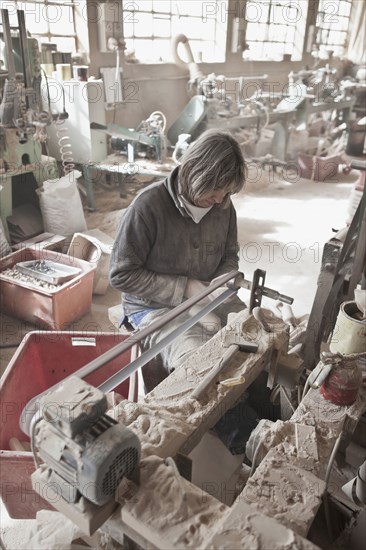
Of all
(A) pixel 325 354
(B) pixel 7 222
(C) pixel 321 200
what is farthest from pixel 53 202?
(C) pixel 321 200

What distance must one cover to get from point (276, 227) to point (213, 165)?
10.5ft

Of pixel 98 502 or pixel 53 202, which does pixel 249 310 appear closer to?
pixel 98 502

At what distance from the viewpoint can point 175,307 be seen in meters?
1.61

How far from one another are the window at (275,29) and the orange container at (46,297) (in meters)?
5.66

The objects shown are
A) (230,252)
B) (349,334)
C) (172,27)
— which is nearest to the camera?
(349,334)

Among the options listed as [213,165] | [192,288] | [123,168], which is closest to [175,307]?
[192,288]

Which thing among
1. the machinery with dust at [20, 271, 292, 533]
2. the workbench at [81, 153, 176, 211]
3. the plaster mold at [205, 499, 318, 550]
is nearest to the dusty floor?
the workbench at [81, 153, 176, 211]

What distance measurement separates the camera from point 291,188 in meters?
5.99

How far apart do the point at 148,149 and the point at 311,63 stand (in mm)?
6184

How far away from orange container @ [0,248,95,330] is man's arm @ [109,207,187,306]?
101 cm

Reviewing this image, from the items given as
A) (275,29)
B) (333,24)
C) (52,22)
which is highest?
(333,24)

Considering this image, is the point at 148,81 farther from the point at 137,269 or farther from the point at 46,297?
the point at 137,269

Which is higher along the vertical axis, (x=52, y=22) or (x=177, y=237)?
(x=52, y=22)

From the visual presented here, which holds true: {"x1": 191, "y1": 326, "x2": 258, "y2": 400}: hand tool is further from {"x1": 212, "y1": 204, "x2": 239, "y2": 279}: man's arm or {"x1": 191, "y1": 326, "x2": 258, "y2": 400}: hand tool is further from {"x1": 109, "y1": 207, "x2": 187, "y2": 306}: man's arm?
{"x1": 212, "y1": 204, "x2": 239, "y2": 279}: man's arm
